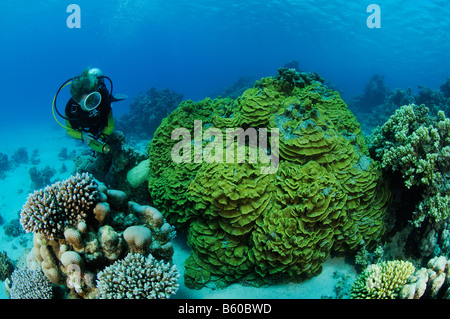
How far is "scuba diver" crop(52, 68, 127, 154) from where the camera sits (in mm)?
4832

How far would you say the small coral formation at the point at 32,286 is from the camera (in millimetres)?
3285

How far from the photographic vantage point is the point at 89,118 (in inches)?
210

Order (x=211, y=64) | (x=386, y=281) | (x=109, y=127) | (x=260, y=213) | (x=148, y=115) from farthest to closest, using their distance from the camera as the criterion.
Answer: (x=211, y=64), (x=148, y=115), (x=109, y=127), (x=260, y=213), (x=386, y=281)

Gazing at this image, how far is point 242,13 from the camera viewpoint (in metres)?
48.7

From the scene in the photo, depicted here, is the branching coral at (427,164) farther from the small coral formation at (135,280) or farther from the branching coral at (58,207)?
the branching coral at (58,207)

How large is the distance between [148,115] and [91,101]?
577 inches

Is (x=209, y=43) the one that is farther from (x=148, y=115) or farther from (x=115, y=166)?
(x=115, y=166)

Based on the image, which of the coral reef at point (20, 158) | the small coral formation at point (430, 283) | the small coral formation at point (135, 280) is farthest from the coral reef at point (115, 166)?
the coral reef at point (20, 158)

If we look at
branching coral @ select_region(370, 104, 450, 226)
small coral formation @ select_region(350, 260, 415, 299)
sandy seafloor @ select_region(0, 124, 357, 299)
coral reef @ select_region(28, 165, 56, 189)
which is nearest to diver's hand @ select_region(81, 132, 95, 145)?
sandy seafloor @ select_region(0, 124, 357, 299)

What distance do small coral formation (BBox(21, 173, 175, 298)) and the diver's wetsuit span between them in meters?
2.01

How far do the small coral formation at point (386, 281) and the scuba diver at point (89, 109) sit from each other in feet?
18.3

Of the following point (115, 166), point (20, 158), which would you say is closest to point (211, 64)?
point (20, 158)
